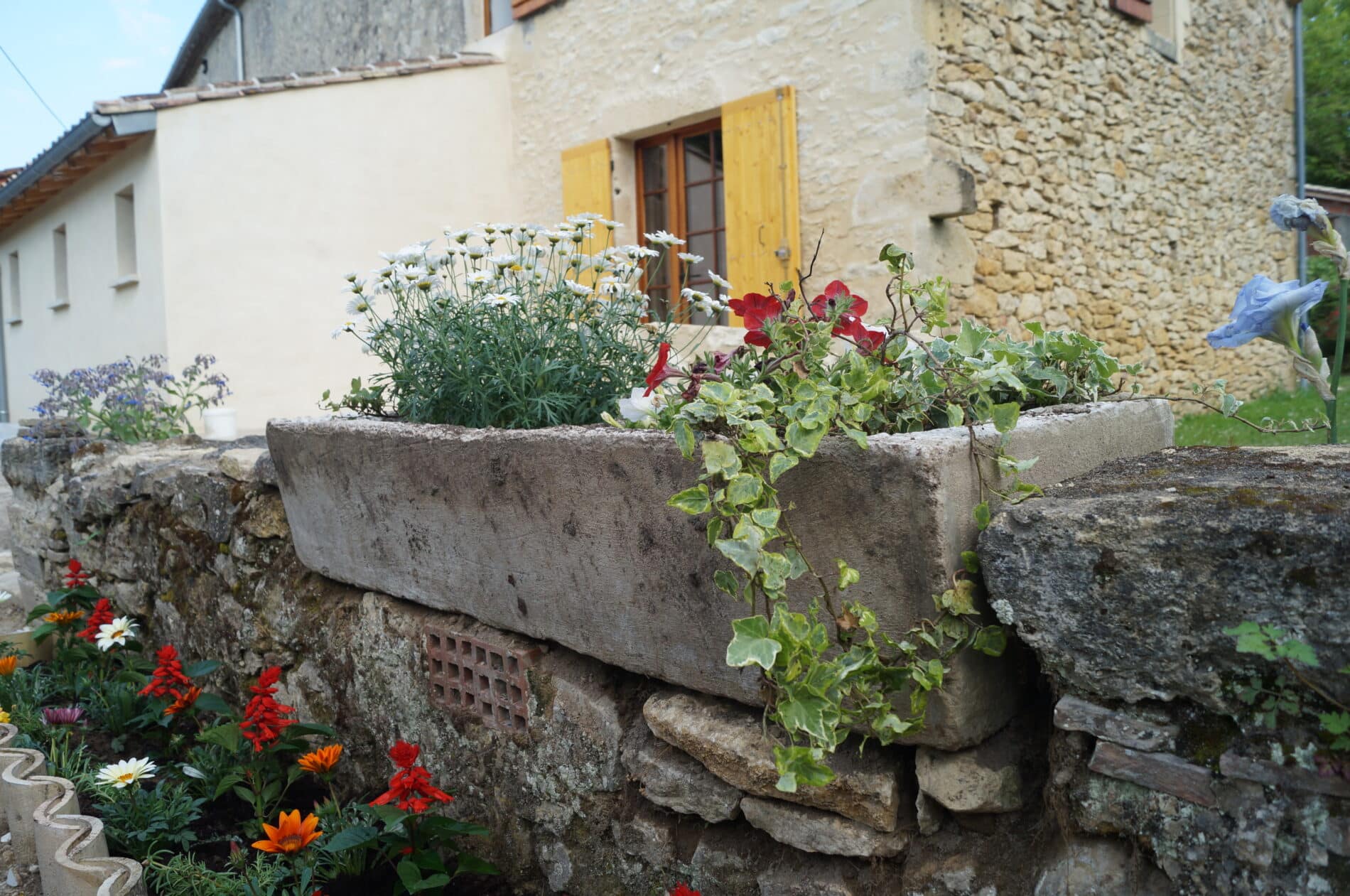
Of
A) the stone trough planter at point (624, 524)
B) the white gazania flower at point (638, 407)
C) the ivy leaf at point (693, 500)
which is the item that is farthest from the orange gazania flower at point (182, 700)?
the ivy leaf at point (693, 500)

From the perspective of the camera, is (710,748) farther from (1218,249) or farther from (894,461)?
(1218,249)

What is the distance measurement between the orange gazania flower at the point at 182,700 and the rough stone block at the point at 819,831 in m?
1.60

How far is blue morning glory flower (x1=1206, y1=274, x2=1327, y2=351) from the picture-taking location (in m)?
1.38

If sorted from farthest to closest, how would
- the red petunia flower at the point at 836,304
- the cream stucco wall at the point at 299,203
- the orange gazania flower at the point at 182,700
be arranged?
the cream stucco wall at the point at 299,203, the orange gazania flower at the point at 182,700, the red petunia flower at the point at 836,304

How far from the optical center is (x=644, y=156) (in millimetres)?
7027

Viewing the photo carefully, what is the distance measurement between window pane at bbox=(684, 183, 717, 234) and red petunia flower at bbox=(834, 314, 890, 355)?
17.2 ft

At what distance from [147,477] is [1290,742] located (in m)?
3.27

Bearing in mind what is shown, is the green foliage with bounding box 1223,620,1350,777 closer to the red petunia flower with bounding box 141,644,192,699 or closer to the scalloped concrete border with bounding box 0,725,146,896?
the scalloped concrete border with bounding box 0,725,146,896

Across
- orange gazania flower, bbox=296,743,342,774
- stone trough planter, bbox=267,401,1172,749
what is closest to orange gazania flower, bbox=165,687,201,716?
stone trough planter, bbox=267,401,1172,749

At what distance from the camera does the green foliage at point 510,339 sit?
81.0 inches

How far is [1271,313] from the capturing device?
141cm

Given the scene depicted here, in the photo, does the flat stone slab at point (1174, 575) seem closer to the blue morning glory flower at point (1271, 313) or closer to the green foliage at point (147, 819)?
the blue morning glory flower at point (1271, 313)

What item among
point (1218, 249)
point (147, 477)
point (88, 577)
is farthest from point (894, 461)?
point (1218, 249)

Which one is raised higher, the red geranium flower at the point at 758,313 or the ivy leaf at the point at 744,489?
the red geranium flower at the point at 758,313
